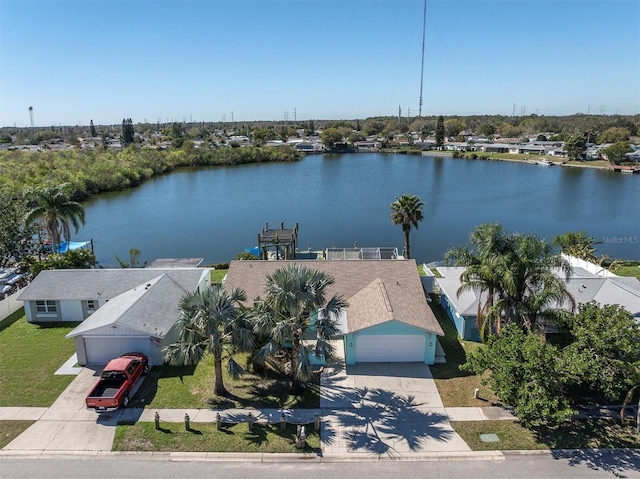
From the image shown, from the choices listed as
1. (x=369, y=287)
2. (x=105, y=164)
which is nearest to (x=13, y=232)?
(x=369, y=287)

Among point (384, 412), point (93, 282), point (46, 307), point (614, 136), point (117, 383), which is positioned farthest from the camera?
point (614, 136)

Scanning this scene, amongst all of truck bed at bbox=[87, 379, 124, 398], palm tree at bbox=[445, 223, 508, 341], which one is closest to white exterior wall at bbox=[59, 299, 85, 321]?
truck bed at bbox=[87, 379, 124, 398]

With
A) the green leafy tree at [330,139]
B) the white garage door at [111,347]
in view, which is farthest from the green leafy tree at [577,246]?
the green leafy tree at [330,139]

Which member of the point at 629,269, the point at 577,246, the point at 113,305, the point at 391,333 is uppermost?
the point at 577,246

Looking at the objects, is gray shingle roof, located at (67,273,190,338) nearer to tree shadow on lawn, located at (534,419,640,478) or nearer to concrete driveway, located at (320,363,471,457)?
concrete driveway, located at (320,363,471,457)

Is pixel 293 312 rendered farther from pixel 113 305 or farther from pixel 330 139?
pixel 330 139

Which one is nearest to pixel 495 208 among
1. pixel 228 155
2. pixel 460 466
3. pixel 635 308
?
pixel 635 308
